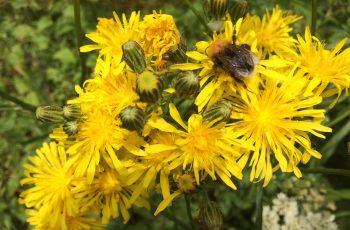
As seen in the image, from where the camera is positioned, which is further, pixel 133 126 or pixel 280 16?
pixel 280 16

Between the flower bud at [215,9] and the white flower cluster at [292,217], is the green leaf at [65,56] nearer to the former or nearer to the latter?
the flower bud at [215,9]

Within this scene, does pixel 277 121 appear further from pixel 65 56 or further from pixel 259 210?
pixel 65 56

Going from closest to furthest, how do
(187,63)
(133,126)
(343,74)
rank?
(133,126), (187,63), (343,74)

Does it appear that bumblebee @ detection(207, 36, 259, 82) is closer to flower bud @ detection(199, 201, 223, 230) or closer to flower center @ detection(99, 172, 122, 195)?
flower bud @ detection(199, 201, 223, 230)

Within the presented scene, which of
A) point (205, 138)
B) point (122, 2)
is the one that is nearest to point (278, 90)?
point (205, 138)

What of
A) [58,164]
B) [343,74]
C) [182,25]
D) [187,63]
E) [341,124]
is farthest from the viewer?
[182,25]

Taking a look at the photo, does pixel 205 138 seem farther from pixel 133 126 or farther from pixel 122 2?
pixel 122 2
